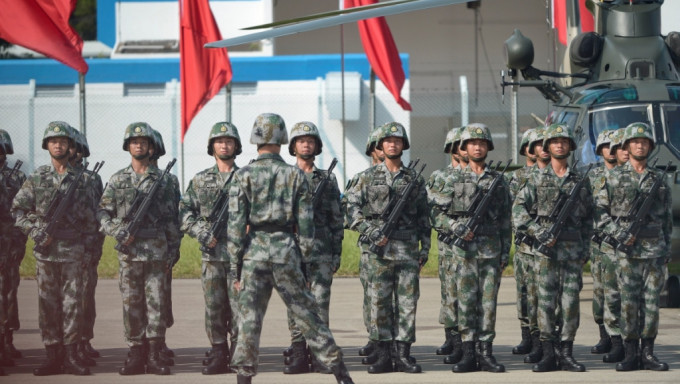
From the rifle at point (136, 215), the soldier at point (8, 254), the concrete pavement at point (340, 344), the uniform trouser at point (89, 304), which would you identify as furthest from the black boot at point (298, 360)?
the soldier at point (8, 254)

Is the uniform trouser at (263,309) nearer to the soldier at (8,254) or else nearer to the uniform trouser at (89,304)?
the uniform trouser at (89,304)

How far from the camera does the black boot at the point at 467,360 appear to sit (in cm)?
927

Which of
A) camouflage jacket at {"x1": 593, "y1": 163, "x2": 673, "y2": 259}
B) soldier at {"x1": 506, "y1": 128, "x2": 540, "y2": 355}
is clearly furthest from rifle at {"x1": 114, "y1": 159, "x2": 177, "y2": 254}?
camouflage jacket at {"x1": 593, "y1": 163, "x2": 673, "y2": 259}

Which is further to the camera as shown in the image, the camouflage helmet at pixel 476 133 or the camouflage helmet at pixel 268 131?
the camouflage helmet at pixel 476 133

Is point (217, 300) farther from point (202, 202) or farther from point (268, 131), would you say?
point (268, 131)

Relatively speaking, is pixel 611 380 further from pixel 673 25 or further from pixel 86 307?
pixel 673 25

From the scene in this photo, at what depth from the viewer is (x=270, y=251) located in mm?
7863

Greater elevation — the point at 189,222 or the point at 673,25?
the point at 673,25

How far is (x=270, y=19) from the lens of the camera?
104 ft

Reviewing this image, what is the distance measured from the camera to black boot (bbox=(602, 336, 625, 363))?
384 inches

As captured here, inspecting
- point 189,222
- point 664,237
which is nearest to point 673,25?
point 664,237

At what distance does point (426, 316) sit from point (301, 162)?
3726mm

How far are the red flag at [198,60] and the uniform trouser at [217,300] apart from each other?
1067 centimetres

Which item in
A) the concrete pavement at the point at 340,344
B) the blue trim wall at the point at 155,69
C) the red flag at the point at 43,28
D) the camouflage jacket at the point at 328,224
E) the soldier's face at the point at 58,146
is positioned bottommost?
the concrete pavement at the point at 340,344
